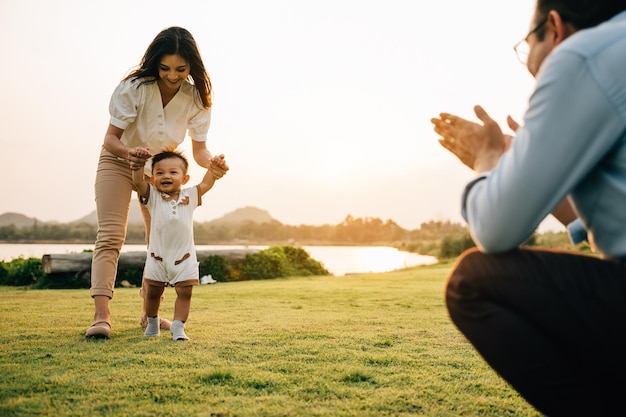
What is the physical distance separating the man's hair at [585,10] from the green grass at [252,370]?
152cm

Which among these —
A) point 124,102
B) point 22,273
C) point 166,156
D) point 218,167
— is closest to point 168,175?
point 166,156

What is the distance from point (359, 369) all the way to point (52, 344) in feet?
6.57

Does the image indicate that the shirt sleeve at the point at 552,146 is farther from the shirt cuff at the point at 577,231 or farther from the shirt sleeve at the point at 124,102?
the shirt sleeve at the point at 124,102

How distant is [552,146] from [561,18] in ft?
1.45

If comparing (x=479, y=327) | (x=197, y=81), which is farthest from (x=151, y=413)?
(x=197, y=81)

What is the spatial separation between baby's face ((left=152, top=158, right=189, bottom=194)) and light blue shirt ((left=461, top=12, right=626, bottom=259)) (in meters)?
3.06

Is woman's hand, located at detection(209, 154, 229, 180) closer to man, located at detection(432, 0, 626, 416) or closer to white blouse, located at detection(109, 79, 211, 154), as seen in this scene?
white blouse, located at detection(109, 79, 211, 154)

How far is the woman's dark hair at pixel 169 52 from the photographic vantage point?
3.83m

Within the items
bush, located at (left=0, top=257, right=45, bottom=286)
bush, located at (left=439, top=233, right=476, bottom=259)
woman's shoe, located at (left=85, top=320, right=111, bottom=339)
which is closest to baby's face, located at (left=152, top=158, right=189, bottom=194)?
woman's shoe, located at (left=85, top=320, right=111, bottom=339)

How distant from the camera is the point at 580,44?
1.26m

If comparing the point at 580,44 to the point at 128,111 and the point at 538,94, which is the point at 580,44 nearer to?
the point at 538,94

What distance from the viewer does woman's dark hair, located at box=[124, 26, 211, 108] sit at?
3.83 meters

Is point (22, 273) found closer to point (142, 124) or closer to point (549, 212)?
point (142, 124)

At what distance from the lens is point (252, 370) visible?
269 centimetres
